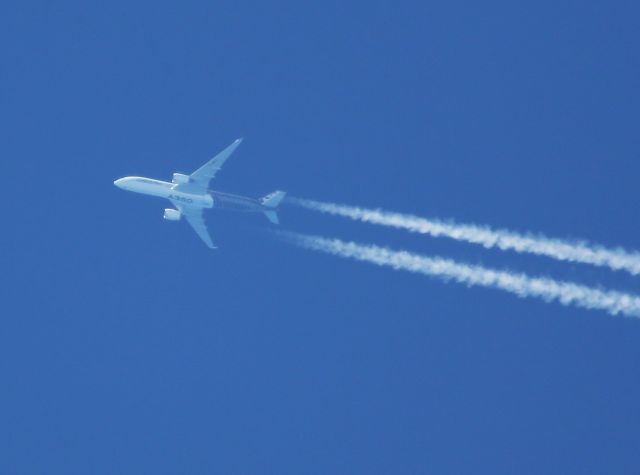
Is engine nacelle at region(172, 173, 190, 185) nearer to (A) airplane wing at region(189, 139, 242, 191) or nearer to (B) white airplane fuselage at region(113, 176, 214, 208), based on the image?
(A) airplane wing at region(189, 139, 242, 191)

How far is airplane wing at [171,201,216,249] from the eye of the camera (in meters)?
97.4

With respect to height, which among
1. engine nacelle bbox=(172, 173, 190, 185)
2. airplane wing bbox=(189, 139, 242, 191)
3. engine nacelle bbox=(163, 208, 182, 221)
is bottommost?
engine nacelle bbox=(163, 208, 182, 221)

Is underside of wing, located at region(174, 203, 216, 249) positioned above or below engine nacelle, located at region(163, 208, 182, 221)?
above

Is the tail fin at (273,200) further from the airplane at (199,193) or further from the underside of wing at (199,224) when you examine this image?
the underside of wing at (199,224)

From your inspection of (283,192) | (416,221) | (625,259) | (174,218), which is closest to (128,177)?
(174,218)

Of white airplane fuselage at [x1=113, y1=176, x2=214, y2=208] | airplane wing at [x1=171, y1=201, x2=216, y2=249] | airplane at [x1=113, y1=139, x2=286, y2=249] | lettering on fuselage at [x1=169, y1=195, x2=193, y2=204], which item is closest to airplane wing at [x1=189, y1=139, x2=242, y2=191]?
airplane at [x1=113, y1=139, x2=286, y2=249]

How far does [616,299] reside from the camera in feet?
259

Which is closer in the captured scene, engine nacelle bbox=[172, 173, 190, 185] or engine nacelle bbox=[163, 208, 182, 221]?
engine nacelle bbox=[172, 173, 190, 185]

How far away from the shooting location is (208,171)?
95.2 meters

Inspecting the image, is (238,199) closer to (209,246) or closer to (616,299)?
(209,246)

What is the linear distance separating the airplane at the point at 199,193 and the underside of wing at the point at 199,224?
101cm

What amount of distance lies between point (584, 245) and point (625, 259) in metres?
4.38

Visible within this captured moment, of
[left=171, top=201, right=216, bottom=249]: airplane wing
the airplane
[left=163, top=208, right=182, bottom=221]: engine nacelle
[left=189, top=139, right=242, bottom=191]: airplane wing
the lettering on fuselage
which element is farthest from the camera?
[left=171, top=201, right=216, bottom=249]: airplane wing

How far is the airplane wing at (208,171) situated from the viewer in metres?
94.5
